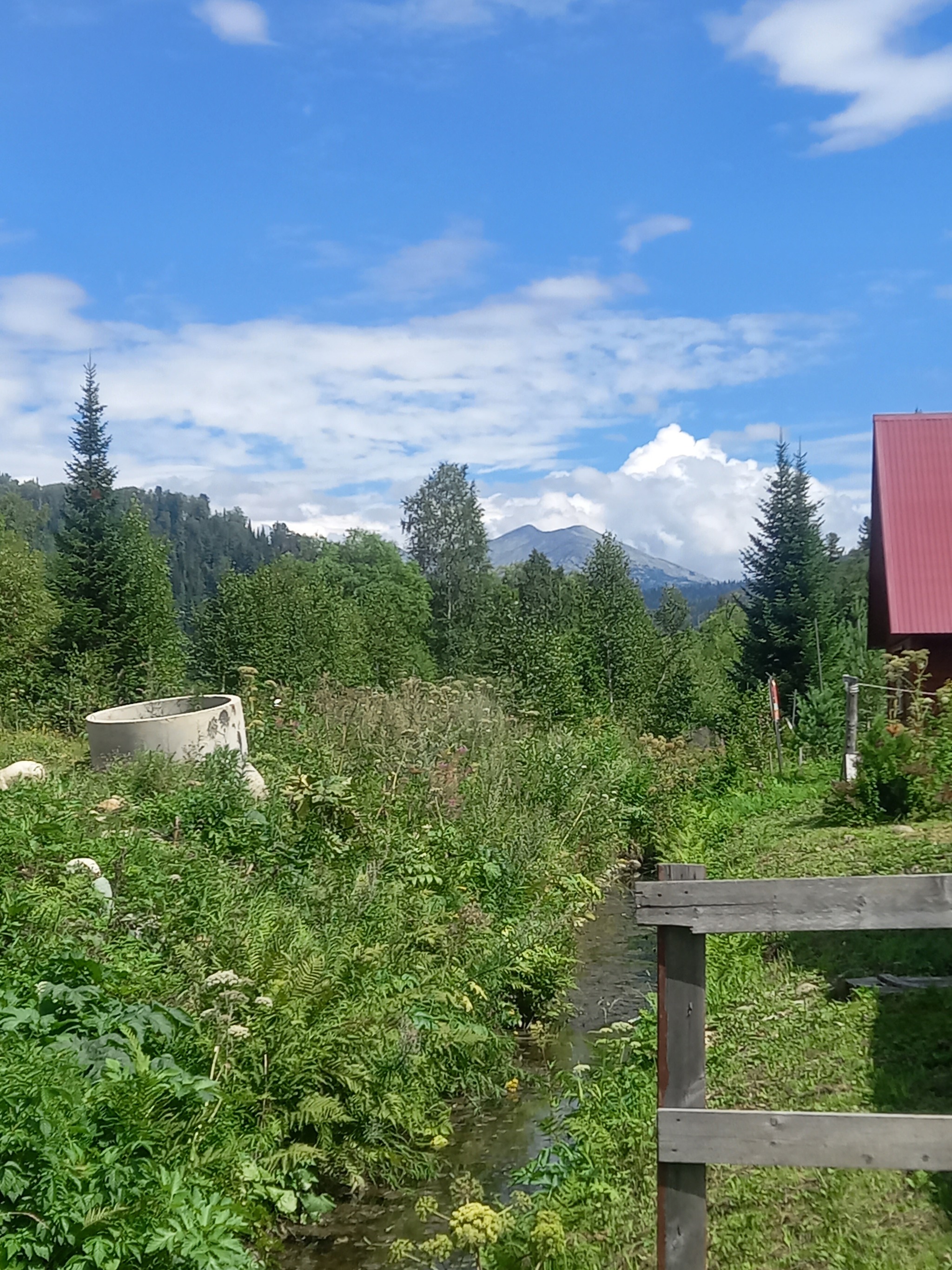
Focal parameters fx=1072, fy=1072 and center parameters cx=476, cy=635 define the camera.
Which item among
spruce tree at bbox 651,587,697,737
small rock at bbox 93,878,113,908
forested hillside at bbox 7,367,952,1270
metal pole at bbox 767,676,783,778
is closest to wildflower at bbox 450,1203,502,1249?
forested hillside at bbox 7,367,952,1270

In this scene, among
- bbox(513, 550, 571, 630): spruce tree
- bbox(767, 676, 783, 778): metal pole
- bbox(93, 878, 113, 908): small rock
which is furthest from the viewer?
bbox(513, 550, 571, 630): spruce tree

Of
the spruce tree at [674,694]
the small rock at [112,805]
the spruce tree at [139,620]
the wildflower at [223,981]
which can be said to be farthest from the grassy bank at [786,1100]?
the spruce tree at [139,620]

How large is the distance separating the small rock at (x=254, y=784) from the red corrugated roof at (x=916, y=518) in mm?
11015

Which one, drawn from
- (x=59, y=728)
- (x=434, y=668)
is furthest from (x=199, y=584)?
(x=59, y=728)

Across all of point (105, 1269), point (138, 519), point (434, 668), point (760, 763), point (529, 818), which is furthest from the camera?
point (434, 668)

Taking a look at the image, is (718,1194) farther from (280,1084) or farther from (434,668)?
(434,668)

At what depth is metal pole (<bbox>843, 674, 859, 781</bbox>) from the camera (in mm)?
14555

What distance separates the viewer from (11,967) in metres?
5.45

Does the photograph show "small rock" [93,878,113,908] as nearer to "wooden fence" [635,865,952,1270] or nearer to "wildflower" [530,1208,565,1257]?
"wildflower" [530,1208,565,1257]

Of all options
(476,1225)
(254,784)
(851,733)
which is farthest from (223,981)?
(851,733)

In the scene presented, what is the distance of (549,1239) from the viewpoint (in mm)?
4281

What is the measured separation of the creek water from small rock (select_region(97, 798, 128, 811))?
154 inches

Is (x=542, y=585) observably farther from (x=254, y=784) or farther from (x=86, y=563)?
(x=254, y=784)

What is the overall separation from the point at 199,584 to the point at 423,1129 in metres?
133
